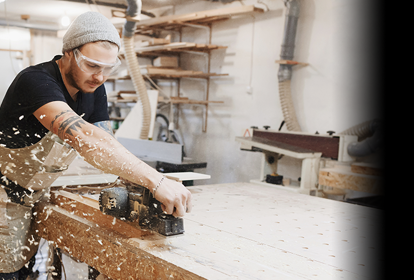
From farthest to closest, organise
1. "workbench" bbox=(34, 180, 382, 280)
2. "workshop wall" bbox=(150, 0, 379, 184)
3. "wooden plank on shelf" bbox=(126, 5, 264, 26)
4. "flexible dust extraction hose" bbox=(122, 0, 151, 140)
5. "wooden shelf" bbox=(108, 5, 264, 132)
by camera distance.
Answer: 1. "wooden shelf" bbox=(108, 5, 264, 132)
2. "wooden plank on shelf" bbox=(126, 5, 264, 26)
3. "workshop wall" bbox=(150, 0, 379, 184)
4. "flexible dust extraction hose" bbox=(122, 0, 151, 140)
5. "workbench" bbox=(34, 180, 382, 280)

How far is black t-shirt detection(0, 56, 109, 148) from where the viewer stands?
1095 mm

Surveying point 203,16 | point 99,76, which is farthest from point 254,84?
point 99,76

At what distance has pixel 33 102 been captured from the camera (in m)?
1.08

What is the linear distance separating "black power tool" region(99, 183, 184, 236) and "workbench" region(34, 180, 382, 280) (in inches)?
1.3

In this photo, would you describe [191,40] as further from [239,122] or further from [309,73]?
[309,73]

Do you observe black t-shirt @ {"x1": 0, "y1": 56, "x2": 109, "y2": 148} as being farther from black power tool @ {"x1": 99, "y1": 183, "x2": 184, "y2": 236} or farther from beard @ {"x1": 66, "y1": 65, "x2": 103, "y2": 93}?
black power tool @ {"x1": 99, "y1": 183, "x2": 184, "y2": 236}

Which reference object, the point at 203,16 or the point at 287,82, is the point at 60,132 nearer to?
the point at 287,82

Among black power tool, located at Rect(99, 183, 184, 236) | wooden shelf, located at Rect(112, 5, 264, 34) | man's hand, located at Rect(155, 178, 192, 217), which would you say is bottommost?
black power tool, located at Rect(99, 183, 184, 236)

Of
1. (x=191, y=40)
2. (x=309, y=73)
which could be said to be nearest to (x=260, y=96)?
(x=309, y=73)

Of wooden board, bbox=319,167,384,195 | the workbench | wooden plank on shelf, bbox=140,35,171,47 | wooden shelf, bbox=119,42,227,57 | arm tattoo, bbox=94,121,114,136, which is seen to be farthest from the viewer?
wooden plank on shelf, bbox=140,35,171,47

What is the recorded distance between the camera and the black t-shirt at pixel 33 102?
43.1 inches

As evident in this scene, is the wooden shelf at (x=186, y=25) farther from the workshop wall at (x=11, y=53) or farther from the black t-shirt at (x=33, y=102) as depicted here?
the black t-shirt at (x=33, y=102)

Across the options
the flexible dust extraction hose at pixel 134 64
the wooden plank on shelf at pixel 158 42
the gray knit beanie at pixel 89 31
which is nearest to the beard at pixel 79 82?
the gray knit beanie at pixel 89 31

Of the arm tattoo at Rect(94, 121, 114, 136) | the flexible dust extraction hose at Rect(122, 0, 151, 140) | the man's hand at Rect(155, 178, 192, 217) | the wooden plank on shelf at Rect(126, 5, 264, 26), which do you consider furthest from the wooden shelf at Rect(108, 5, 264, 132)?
the man's hand at Rect(155, 178, 192, 217)
